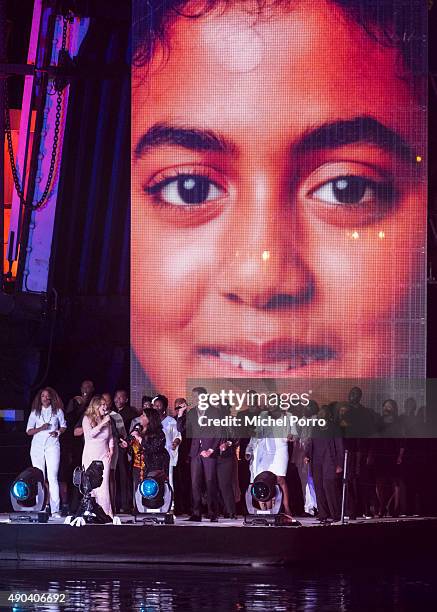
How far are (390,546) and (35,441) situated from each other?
4.18 m

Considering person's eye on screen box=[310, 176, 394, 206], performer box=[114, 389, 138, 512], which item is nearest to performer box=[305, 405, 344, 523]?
performer box=[114, 389, 138, 512]

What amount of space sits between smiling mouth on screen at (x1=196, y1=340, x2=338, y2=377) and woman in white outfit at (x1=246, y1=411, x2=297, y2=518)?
23.6 inches

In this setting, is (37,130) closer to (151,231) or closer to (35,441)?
(151,231)

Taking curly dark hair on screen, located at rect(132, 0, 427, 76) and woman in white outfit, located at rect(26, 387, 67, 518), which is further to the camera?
curly dark hair on screen, located at rect(132, 0, 427, 76)

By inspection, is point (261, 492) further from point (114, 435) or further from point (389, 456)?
point (389, 456)

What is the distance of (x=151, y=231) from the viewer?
21.0 metres

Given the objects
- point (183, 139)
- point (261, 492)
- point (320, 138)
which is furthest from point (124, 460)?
point (320, 138)

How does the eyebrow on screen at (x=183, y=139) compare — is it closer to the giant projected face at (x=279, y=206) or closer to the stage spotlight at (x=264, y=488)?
the giant projected face at (x=279, y=206)

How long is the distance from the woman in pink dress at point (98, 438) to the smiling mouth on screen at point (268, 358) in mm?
2041

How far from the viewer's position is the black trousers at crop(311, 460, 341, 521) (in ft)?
64.8

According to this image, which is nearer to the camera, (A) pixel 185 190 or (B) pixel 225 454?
(B) pixel 225 454

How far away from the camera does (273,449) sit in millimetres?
19922

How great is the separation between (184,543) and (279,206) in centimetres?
466

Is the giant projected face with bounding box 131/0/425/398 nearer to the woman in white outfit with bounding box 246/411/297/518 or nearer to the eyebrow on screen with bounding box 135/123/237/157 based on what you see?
the eyebrow on screen with bounding box 135/123/237/157
